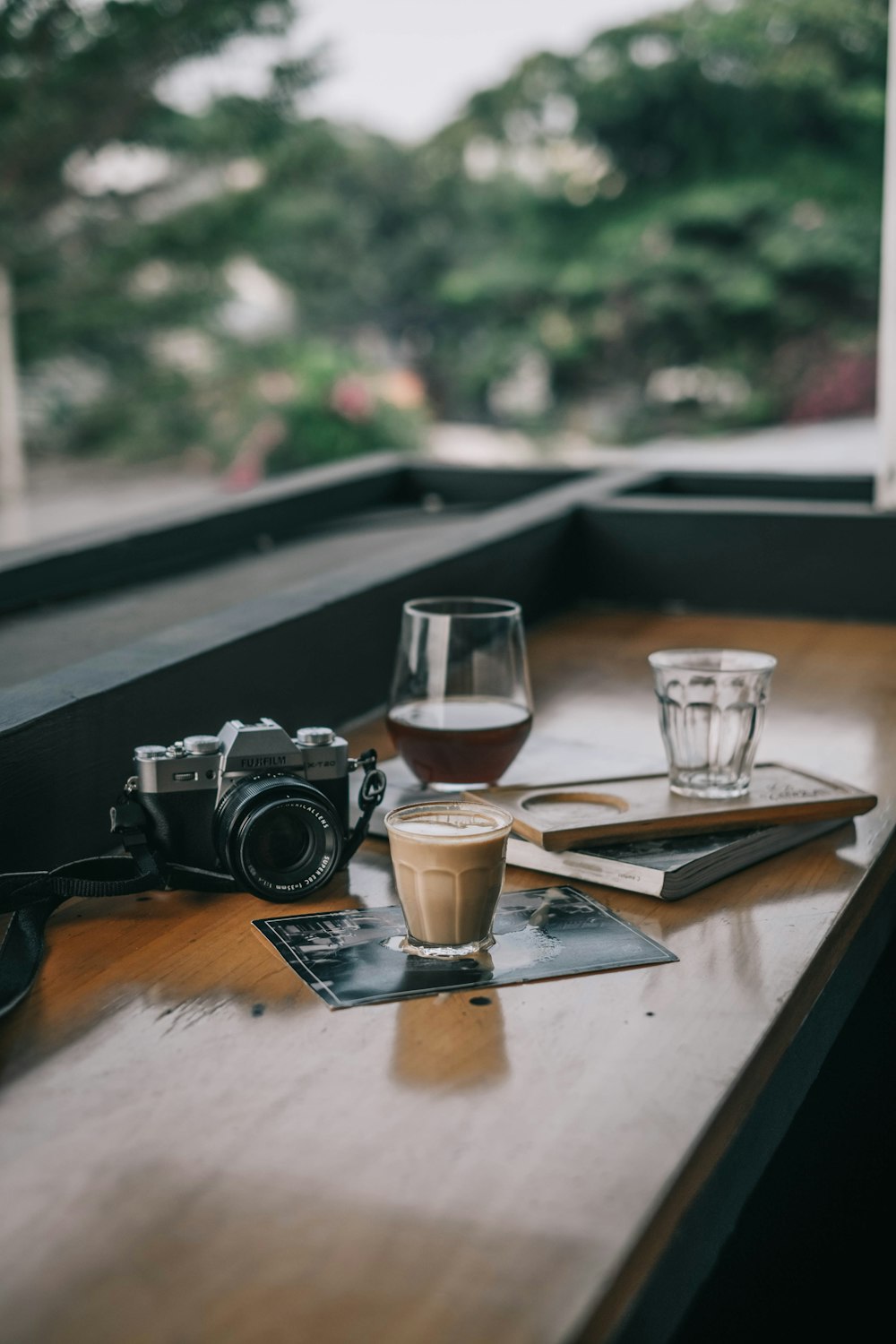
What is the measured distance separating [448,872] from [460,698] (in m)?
0.32

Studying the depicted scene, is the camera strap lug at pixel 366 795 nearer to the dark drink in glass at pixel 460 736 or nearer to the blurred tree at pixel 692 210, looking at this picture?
the dark drink in glass at pixel 460 736

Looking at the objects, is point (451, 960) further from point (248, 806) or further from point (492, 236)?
point (492, 236)

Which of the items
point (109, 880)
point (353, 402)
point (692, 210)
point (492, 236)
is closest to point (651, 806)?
point (109, 880)

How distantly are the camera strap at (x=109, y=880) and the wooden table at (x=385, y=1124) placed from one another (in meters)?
0.02

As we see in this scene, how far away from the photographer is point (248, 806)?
97 centimetres

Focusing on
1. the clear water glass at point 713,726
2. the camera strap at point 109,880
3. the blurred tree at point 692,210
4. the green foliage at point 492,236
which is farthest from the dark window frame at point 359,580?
the blurred tree at point 692,210

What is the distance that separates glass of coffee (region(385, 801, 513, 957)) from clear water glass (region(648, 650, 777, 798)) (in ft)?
0.92

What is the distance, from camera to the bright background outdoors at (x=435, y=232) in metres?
9.92

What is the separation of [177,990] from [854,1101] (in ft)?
2.59

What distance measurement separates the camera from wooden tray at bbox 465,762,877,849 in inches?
41.3

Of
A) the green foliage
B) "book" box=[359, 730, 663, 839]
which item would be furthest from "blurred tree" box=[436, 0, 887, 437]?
"book" box=[359, 730, 663, 839]

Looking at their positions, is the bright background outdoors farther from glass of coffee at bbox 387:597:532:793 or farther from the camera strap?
the camera strap

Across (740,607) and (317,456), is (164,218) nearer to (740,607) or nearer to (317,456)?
(317,456)

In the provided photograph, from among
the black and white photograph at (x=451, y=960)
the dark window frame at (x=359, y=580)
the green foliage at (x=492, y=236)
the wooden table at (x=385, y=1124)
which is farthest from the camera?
the green foliage at (x=492, y=236)
